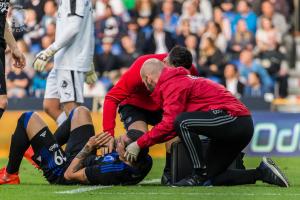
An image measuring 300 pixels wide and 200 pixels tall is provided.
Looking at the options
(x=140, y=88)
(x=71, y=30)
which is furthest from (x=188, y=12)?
(x=140, y=88)

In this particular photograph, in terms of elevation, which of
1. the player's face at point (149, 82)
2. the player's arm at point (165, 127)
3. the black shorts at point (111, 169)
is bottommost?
the black shorts at point (111, 169)

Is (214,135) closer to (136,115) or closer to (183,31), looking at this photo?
(136,115)

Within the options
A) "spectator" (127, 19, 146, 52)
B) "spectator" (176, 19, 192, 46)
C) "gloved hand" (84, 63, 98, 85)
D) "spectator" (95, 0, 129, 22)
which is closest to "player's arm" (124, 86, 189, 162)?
"gloved hand" (84, 63, 98, 85)

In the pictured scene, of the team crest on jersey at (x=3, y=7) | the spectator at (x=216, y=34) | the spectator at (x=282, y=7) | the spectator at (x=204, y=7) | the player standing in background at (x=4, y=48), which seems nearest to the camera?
the player standing in background at (x=4, y=48)

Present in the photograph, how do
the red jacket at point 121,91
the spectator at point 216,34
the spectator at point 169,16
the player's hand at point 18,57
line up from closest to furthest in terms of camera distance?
the red jacket at point 121,91 → the player's hand at point 18,57 → the spectator at point 216,34 → the spectator at point 169,16

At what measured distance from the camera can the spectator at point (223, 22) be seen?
20.5 metres

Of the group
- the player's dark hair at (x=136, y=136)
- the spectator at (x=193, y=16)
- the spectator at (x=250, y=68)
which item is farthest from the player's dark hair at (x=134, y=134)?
the spectator at (x=193, y=16)

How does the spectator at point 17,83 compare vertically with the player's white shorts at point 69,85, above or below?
below

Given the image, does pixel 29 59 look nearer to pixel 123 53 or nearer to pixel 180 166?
pixel 123 53

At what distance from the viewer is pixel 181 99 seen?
29.9 feet

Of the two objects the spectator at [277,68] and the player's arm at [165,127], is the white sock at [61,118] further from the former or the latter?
the spectator at [277,68]

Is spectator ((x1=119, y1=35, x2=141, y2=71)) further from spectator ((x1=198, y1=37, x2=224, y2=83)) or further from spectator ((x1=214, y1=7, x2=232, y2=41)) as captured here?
spectator ((x1=214, y1=7, x2=232, y2=41))

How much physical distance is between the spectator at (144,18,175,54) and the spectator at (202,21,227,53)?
0.74 m

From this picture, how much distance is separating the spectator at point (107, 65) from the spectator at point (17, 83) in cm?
148
